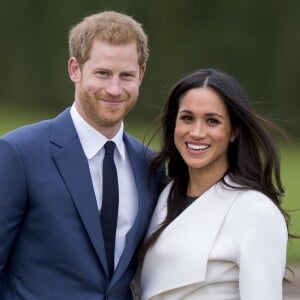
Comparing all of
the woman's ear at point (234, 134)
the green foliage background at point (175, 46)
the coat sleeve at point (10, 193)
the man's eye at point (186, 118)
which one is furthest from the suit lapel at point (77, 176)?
the green foliage background at point (175, 46)

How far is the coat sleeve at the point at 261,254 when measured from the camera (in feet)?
11.1

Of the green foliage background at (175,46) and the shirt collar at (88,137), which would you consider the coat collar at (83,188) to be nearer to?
the shirt collar at (88,137)

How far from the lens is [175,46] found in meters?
9.59

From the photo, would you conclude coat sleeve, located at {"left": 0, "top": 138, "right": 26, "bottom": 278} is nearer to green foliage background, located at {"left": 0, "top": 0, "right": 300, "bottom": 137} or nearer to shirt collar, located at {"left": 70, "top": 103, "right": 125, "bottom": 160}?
shirt collar, located at {"left": 70, "top": 103, "right": 125, "bottom": 160}

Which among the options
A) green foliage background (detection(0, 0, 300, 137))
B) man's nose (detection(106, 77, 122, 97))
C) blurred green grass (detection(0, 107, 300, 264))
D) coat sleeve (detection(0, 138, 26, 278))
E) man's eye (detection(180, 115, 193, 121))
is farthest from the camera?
green foliage background (detection(0, 0, 300, 137))

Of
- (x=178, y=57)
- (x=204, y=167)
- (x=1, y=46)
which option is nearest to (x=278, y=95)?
(x=178, y=57)

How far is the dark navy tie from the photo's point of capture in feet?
11.4

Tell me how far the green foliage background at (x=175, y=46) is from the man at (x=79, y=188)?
5795 mm

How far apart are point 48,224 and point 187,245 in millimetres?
502

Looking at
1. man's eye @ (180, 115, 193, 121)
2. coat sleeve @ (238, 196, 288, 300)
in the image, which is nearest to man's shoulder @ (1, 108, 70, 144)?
man's eye @ (180, 115, 193, 121)

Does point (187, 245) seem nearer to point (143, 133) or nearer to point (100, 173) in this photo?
point (100, 173)

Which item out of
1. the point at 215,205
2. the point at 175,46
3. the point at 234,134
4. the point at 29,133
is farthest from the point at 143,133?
the point at 29,133

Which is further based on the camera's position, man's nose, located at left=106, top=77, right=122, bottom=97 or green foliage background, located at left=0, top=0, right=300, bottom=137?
green foliage background, located at left=0, top=0, right=300, bottom=137

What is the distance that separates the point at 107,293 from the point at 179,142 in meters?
0.62
